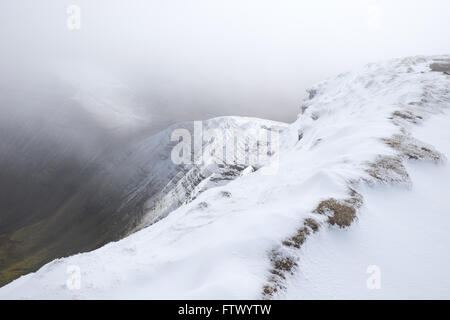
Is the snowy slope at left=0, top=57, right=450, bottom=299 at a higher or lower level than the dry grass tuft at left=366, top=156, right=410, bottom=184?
lower

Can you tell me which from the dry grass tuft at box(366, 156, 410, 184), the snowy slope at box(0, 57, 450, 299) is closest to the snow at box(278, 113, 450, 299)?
the snowy slope at box(0, 57, 450, 299)

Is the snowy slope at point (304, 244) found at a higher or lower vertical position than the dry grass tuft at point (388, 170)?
lower

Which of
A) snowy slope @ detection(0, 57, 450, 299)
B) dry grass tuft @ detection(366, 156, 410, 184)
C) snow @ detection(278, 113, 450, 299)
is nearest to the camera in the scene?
snow @ detection(278, 113, 450, 299)

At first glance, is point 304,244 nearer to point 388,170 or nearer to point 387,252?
point 387,252

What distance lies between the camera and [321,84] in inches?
2623

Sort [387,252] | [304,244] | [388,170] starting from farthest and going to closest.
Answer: [388,170]
[304,244]
[387,252]

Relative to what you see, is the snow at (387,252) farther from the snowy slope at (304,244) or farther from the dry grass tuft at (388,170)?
the dry grass tuft at (388,170)

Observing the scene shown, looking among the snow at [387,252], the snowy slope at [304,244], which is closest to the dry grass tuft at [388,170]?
the snowy slope at [304,244]

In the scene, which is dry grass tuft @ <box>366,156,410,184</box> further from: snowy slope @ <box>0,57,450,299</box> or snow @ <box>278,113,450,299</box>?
snow @ <box>278,113,450,299</box>

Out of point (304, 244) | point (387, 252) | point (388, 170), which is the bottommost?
point (387, 252)

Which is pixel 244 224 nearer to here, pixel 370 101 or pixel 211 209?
pixel 211 209

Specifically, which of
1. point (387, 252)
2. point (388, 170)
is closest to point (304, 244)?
point (387, 252)
